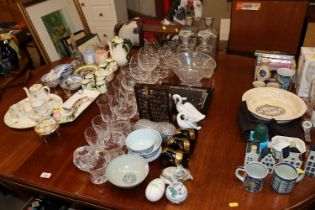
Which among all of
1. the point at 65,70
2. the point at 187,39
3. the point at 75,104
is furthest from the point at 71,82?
the point at 187,39

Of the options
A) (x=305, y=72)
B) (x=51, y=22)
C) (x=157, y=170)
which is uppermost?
(x=51, y=22)

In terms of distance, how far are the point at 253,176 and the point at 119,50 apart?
113 centimetres

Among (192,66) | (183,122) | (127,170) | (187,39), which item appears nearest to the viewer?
(127,170)

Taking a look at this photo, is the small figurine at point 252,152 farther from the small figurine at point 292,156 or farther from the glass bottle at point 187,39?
the glass bottle at point 187,39

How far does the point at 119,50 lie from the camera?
1.64m

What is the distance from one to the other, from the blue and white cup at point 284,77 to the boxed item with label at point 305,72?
4 cm

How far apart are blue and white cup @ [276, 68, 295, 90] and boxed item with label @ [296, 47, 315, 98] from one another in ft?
0.15

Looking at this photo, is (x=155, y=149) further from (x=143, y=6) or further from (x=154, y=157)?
(x=143, y=6)

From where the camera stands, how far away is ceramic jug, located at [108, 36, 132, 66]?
5.34ft

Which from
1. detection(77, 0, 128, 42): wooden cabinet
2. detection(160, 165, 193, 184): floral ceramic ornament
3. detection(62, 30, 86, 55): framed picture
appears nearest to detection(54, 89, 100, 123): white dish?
Answer: detection(160, 165, 193, 184): floral ceramic ornament

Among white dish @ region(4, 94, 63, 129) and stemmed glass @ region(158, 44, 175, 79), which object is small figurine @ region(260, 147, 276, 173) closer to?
stemmed glass @ region(158, 44, 175, 79)

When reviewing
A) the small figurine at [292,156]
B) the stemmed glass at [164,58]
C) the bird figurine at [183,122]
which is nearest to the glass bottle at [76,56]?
the stemmed glass at [164,58]

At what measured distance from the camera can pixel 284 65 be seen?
4.36 ft

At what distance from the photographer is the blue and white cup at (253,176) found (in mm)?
829
